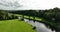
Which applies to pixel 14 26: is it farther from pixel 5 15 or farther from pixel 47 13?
pixel 47 13

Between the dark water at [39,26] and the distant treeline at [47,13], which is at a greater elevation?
the distant treeline at [47,13]

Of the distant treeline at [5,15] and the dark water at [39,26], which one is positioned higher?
the distant treeline at [5,15]

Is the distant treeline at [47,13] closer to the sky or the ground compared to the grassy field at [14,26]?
closer to the sky

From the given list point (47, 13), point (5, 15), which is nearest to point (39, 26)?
point (47, 13)

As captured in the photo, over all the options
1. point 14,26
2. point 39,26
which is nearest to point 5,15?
point 14,26

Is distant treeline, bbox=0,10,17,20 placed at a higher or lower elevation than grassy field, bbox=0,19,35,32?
higher

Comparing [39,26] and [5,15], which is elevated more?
[5,15]

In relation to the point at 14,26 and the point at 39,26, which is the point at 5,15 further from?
the point at 39,26

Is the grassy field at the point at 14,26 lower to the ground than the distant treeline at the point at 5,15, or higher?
lower
